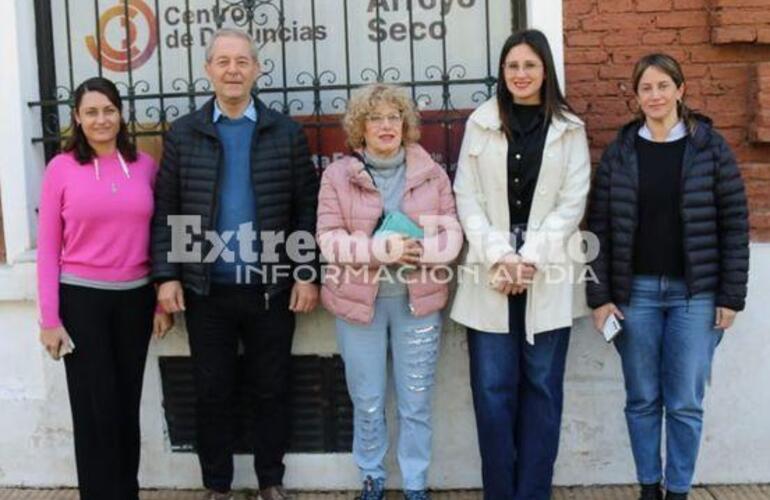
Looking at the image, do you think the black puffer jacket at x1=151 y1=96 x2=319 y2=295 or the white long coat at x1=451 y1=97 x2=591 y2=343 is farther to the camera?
the black puffer jacket at x1=151 y1=96 x2=319 y2=295

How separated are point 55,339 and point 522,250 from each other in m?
1.99

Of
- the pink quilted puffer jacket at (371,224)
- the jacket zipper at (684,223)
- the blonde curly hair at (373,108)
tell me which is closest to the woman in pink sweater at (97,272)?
the pink quilted puffer jacket at (371,224)

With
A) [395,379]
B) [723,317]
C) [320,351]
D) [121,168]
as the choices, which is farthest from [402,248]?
[723,317]

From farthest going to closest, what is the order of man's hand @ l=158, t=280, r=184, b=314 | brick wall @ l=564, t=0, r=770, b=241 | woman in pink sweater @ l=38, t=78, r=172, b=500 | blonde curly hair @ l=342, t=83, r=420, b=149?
brick wall @ l=564, t=0, r=770, b=241 → man's hand @ l=158, t=280, r=184, b=314 → blonde curly hair @ l=342, t=83, r=420, b=149 → woman in pink sweater @ l=38, t=78, r=172, b=500

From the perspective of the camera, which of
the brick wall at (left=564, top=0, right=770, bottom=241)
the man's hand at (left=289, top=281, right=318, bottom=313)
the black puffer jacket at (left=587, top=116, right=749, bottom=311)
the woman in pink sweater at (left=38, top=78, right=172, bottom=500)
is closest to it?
the black puffer jacket at (left=587, top=116, right=749, bottom=311)

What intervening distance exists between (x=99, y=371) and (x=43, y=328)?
29cm

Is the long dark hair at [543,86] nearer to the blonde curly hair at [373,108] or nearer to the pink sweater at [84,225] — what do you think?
the blonde curly hair at [373,108]

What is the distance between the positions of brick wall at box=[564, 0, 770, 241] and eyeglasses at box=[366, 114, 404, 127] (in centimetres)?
94

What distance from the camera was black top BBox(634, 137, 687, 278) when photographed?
3.67 metres

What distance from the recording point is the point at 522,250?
3738 mm

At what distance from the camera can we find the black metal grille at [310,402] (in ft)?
15.0

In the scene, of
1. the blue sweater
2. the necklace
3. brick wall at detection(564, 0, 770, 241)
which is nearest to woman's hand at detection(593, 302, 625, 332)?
brick wall at detection(564, 0, 770, 241)

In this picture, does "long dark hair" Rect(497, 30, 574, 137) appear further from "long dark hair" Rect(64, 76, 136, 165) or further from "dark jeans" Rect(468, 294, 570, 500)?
"long dark hair" Rect(64, 76, 136, 165)

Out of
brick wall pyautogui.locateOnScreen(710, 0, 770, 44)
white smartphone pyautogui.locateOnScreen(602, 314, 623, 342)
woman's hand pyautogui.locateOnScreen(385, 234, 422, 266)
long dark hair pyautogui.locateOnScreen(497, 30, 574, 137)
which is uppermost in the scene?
brick wall pyautogui.locateOnScreen(710, 0, 770, 44)
